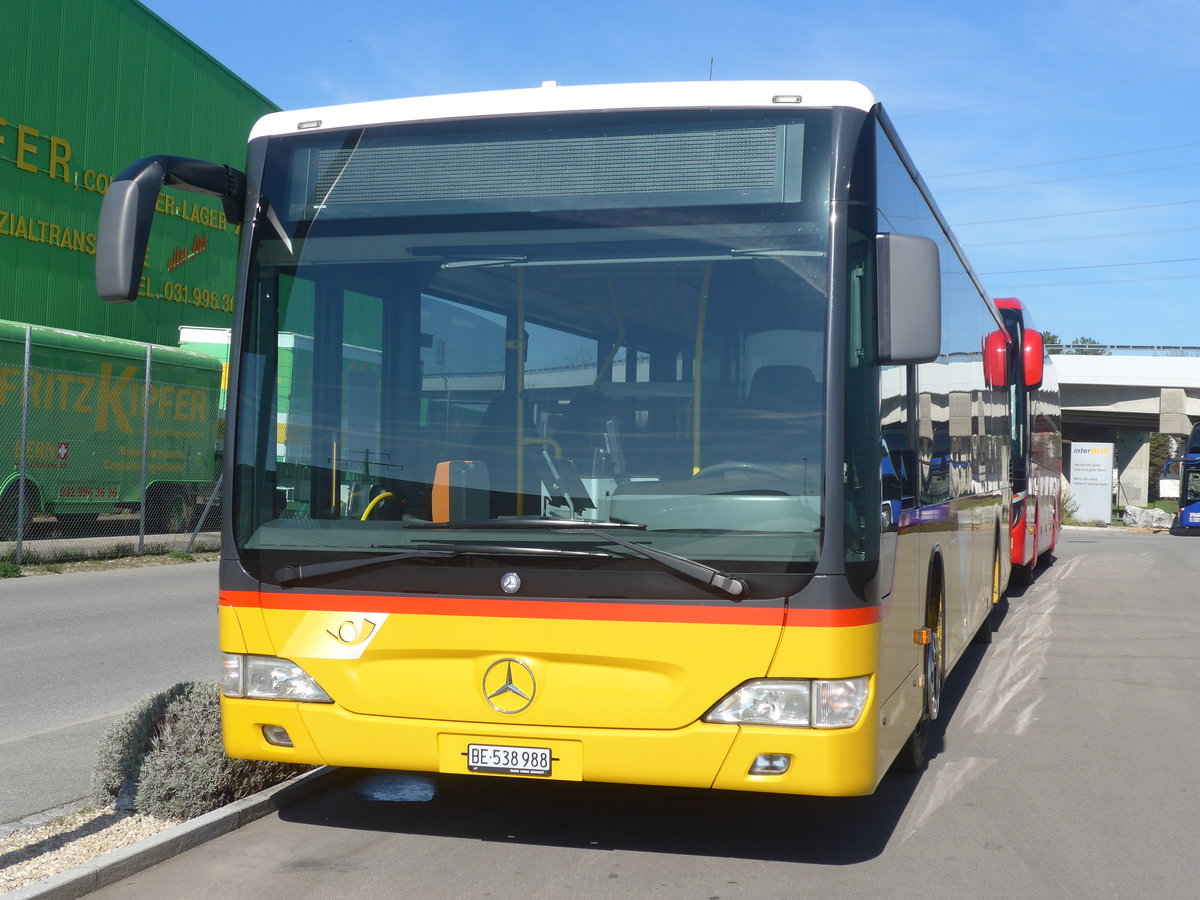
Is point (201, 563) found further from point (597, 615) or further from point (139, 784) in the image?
point (597, 615)

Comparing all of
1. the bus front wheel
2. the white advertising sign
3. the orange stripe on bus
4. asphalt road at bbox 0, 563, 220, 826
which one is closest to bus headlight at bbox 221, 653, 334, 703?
the orange stripe on bus

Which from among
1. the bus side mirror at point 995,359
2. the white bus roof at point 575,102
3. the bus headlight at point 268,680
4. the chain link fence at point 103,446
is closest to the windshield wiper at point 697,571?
the bus headlight at point 268,680

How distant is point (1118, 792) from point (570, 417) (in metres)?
3.59

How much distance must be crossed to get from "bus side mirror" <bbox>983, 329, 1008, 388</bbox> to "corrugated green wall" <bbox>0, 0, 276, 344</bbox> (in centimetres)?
1937

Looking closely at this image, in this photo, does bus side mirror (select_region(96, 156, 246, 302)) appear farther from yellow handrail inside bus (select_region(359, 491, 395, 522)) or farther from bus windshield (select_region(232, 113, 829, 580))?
yellow handrail inside bus (select_region(359, 491, 395, 522))

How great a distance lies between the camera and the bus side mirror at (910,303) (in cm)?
482

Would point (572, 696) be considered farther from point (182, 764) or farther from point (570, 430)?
point (182, 764)

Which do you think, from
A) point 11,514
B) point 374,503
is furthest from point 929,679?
point 11,514

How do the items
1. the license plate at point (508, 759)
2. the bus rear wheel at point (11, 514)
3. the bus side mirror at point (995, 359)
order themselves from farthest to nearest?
the bus rear wheel at point (11, 514) < the bus side mirror at point (995, 359) < the license plate at point (508, 759)

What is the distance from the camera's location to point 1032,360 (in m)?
16.3

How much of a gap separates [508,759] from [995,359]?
7684 millimetres

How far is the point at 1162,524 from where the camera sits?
177 feet

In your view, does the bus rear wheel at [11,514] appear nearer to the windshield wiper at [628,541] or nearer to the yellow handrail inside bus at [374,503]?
the yellow handrail inside bus at [374,503]

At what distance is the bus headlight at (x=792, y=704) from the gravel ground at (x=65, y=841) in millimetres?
2409
